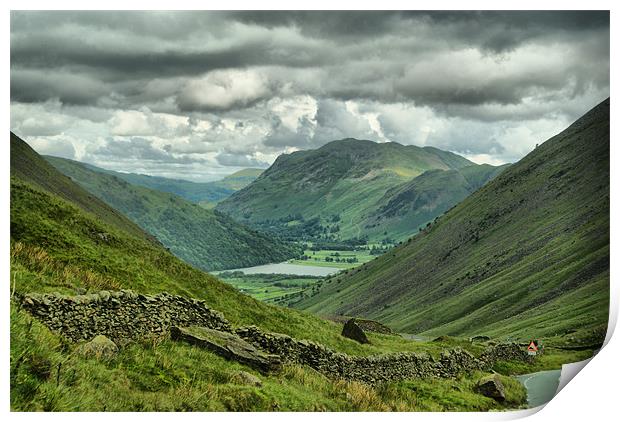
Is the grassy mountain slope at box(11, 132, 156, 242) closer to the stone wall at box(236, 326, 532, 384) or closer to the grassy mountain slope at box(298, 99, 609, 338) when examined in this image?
the grassy mountain slope at box(298, 99, 609, 338)

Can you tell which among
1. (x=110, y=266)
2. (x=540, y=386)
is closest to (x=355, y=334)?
(x=540, y=386)

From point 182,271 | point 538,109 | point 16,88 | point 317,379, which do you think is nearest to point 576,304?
point 538,109

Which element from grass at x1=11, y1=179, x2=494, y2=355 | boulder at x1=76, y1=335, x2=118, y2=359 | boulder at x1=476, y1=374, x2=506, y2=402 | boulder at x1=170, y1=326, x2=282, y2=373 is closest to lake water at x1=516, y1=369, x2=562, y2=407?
boulder at x1=476, y1=374, x2=506, y2=402

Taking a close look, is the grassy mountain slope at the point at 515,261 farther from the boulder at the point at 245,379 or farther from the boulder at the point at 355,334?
the boulder at the point at 245,379

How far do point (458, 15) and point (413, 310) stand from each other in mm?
100308

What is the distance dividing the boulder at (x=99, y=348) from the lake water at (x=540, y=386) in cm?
1864

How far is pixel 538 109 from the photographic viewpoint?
51438 mm

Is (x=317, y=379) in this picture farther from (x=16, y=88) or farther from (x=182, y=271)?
(x=182, y=271)

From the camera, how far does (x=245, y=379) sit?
703 inches

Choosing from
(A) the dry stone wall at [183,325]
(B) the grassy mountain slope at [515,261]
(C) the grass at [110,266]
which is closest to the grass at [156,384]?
(A) the dry stone wall at [183,325]

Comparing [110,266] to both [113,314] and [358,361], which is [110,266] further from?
[358,361]

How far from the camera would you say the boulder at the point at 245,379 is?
17625mm

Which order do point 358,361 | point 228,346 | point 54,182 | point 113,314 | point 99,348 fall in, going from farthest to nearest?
point 54,182, point 358,361, point 228,346, point 113,314, point 99,348

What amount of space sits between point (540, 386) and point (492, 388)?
4.64 m
